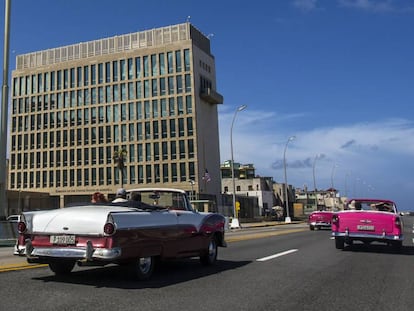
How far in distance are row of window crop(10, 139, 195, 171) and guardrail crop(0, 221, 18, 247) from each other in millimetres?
59409

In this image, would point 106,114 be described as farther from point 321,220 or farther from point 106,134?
point 321,220

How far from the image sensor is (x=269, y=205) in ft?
335

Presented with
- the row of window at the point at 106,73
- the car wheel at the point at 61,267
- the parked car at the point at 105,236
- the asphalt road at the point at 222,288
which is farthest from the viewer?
the row of window at the point at 106,73

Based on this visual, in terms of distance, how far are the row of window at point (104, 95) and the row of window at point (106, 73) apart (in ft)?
3.97

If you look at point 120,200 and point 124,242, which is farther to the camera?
point 120,200

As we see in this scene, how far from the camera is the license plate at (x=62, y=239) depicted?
7.62 metres

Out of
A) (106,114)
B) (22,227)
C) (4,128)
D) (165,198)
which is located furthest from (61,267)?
(106,114)

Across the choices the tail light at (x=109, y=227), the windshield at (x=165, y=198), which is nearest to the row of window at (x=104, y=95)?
the windshield at (x=165, y=198)

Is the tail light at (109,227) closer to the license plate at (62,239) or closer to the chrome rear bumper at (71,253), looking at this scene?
the chrome rear bumper at (71,253)

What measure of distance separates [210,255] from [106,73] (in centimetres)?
8033

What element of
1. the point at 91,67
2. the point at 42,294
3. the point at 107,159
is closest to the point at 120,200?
the point at 42,294

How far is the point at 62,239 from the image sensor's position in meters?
7.69

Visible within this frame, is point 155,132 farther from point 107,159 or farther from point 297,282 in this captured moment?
point 297,282

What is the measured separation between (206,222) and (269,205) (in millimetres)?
93573
